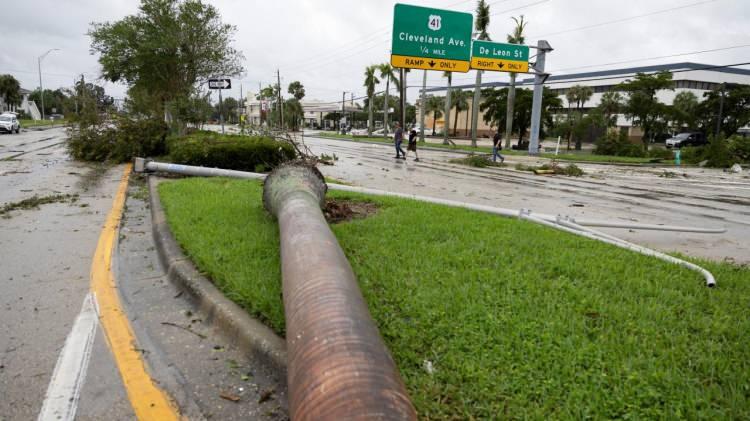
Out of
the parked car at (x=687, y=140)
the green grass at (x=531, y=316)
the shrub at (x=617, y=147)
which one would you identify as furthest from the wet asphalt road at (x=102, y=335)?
the parked car at (x=687, y=140)

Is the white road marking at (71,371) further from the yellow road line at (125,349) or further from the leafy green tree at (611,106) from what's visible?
the leafy green tree at (611,106)

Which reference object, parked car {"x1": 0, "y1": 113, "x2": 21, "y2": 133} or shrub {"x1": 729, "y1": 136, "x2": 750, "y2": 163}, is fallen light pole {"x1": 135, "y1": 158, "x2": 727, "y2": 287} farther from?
parked car {"x1": 0, "y1": 113, "x2": 21, "y2": 133}

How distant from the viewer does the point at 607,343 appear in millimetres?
2887

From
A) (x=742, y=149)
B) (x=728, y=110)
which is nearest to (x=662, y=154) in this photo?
(x=742, y=149)

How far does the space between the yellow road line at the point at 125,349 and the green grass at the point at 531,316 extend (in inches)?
29.5

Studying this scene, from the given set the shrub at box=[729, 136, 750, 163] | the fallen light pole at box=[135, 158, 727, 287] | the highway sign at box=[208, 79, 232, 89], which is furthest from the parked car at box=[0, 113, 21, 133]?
the shrub at box=[729, 136, 750, 163]

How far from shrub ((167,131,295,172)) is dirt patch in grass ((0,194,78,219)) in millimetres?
3467

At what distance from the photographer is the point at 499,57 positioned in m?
21.4

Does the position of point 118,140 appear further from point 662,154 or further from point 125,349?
point 662,154

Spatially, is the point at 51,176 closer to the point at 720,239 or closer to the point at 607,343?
the point at 607,343

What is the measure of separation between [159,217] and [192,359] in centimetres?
401

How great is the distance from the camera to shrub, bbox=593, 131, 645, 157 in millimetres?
34500

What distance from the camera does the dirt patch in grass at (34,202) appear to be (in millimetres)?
7394

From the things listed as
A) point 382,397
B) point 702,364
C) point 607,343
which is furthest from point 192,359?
point 702,364
